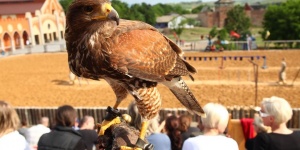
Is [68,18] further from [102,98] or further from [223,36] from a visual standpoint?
A: [223,36]

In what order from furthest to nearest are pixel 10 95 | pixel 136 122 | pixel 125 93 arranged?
pixel 10 95, pixel 136 122, pixel 125 93

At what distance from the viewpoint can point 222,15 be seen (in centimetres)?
6706

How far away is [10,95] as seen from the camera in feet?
40.1

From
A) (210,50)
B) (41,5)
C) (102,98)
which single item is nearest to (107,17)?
(102,98)

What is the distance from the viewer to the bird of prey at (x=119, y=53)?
1326 millimetres

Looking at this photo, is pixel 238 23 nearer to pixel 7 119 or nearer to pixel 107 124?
pixel 7 119

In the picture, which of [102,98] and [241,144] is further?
[102,98]

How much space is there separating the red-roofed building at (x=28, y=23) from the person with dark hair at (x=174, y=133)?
28487mm

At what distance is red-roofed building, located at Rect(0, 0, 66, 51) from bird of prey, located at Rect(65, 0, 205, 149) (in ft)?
98.1

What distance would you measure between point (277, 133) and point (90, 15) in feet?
5.79

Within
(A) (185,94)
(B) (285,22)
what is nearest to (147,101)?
(A) (185,94)

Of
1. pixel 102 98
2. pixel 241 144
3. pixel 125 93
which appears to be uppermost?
pixel 125 93

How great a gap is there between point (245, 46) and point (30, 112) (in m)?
20.4

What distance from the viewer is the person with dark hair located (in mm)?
3334
